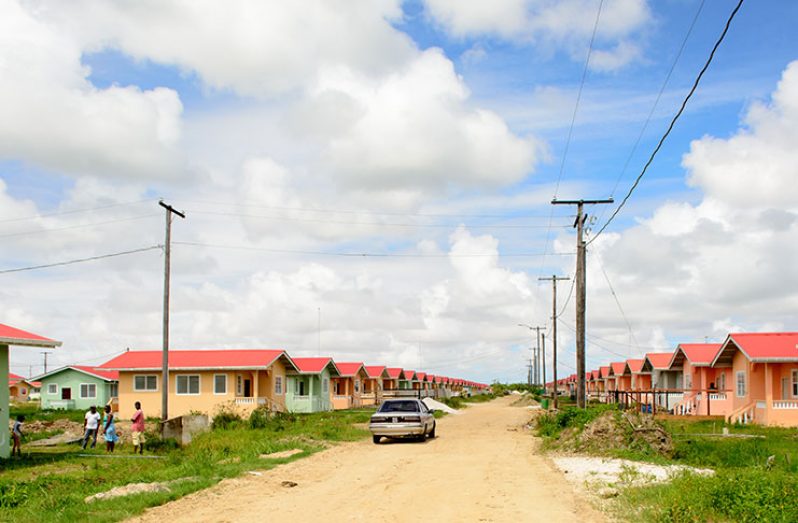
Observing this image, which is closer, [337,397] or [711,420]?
[711,420]

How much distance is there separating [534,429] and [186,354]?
78.0 ft

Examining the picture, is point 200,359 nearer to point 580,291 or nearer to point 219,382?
point 219,382

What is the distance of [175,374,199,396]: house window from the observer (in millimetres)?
46625

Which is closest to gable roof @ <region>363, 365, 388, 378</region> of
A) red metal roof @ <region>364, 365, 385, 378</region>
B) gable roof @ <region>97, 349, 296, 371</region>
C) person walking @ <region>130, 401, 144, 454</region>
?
red metal roof @ <region>364, 365, 385, 378</region>

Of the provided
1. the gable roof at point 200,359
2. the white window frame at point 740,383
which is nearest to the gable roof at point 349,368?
the gable roof at point 200,359

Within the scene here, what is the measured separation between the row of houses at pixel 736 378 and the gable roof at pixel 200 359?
19.6m

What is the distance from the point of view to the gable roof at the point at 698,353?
44700 millimetres

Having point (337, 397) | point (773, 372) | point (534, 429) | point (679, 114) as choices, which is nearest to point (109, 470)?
point (679, 114)

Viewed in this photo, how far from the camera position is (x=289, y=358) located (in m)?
50.0

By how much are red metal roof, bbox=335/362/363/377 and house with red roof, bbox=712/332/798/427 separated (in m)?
35.7

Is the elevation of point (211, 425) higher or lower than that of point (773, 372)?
lower

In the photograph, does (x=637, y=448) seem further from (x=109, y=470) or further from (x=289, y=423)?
(x=289, y=423)

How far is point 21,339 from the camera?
70.6ft

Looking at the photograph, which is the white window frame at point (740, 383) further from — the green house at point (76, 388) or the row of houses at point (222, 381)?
the green house at point (76, 388)
